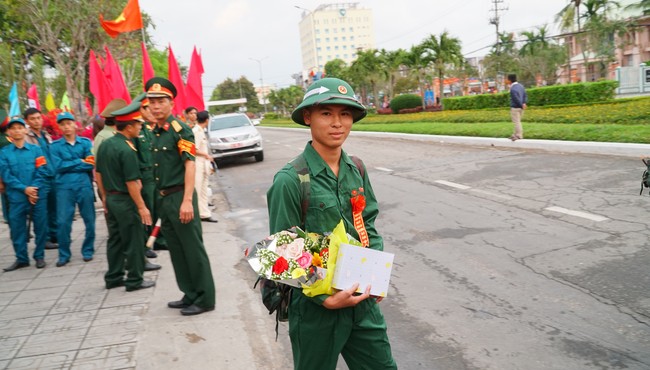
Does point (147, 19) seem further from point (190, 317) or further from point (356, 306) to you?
point (356, 306)

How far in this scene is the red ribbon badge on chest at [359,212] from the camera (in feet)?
7.42

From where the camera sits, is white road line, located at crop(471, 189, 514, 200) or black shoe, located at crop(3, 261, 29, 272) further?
white road line, located at crop(471, 189, 514, 200)

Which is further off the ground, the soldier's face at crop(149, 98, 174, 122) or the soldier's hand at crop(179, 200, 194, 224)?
the soldier's face at crop(149, 98, 174, 122)

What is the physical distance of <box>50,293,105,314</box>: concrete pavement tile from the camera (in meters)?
4.98

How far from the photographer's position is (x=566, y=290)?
4426mm

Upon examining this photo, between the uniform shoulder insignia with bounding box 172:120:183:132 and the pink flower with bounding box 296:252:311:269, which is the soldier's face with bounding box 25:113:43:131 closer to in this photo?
the uniform shoulder insignia with bounding box 172:120:183:132

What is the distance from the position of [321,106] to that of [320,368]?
109 centimetres

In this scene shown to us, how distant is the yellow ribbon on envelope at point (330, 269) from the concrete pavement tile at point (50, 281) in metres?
4.81

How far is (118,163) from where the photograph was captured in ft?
17.3

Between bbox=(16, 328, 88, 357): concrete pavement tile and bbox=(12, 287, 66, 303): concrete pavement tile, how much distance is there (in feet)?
3.64

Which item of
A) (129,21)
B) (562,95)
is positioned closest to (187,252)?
(129,21)

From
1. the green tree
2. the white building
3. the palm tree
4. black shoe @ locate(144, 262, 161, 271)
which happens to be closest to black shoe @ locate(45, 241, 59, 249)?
black shoe @ locate(144, 262, 161, 271)

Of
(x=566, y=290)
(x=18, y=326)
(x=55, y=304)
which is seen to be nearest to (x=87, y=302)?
(x=55, y=304)

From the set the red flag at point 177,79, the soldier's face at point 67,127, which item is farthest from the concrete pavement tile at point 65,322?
the red flag at point 177,79
